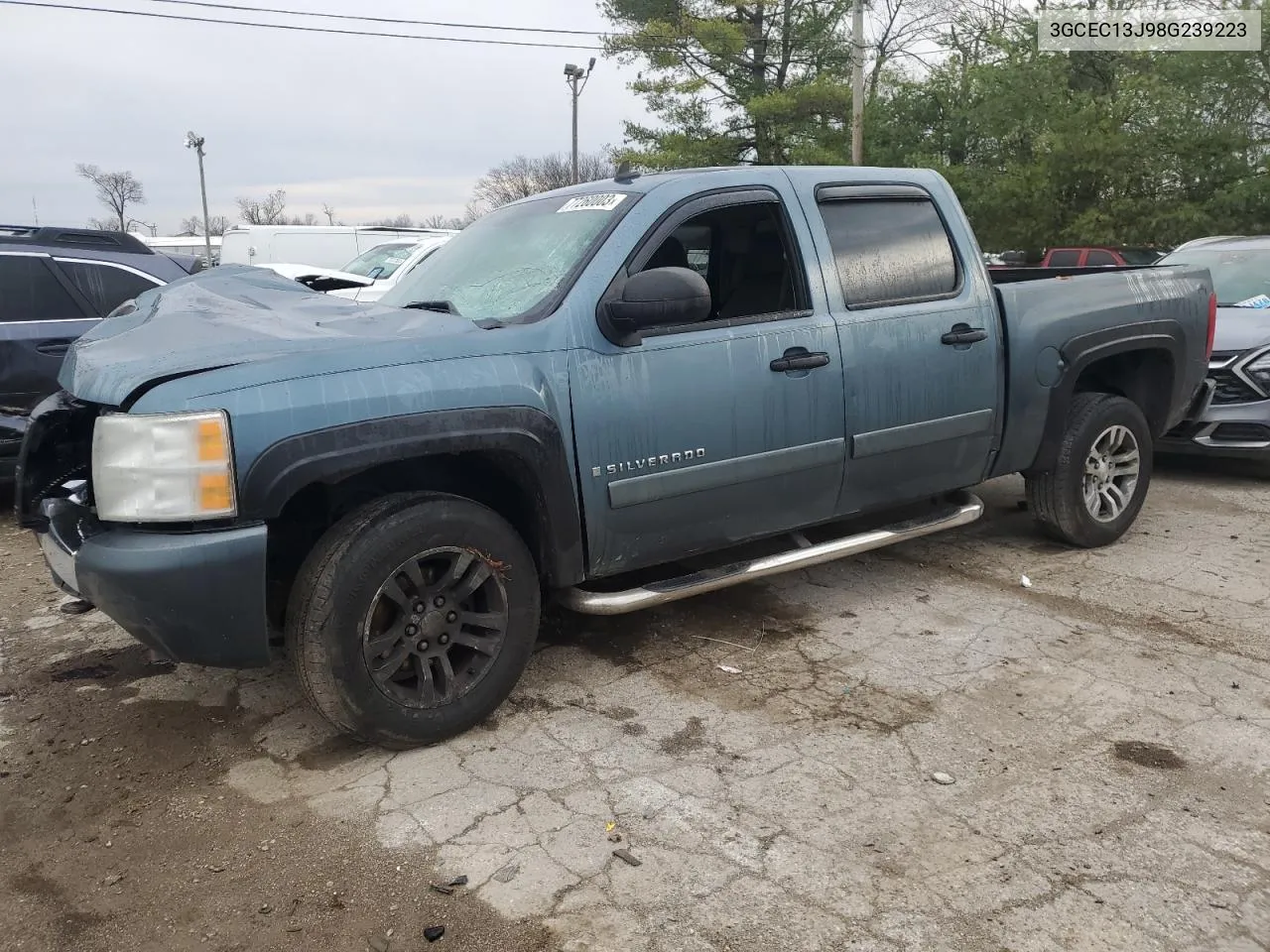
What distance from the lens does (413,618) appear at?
3.02 meters

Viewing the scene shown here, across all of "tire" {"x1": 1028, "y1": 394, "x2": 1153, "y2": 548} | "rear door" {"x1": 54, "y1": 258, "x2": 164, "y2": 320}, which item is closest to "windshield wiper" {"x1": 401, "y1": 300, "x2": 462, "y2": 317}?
"tire" {"x1": 1028, "y1": 394, "x2": 1153, "y2": 548}

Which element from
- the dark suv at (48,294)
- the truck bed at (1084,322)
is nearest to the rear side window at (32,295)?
the dark suv at (48,294)

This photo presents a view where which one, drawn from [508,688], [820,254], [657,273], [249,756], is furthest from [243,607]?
[820,254]

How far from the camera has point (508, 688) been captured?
3.27 metres

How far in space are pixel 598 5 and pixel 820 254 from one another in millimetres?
26978

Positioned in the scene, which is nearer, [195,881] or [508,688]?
[195,881]

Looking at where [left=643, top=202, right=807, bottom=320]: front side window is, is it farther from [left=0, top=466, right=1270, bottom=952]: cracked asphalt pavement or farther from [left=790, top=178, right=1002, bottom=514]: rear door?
[left=0, top=466, right=1270, bottom=952]: cracked asphalt pavement

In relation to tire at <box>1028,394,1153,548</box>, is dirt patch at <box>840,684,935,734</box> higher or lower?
lower

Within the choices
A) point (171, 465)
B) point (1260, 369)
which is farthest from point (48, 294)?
point (1260, 369)

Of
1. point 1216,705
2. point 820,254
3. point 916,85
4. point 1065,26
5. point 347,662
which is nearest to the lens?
point 347,662

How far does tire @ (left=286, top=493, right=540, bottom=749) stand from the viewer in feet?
9.38

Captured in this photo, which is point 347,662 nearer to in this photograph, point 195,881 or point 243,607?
point 243,607

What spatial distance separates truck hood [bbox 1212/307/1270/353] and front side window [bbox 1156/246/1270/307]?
0.16 metres

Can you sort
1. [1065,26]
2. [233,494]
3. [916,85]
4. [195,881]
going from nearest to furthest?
[195,881], [233,494], [1065,26], [916,85]
